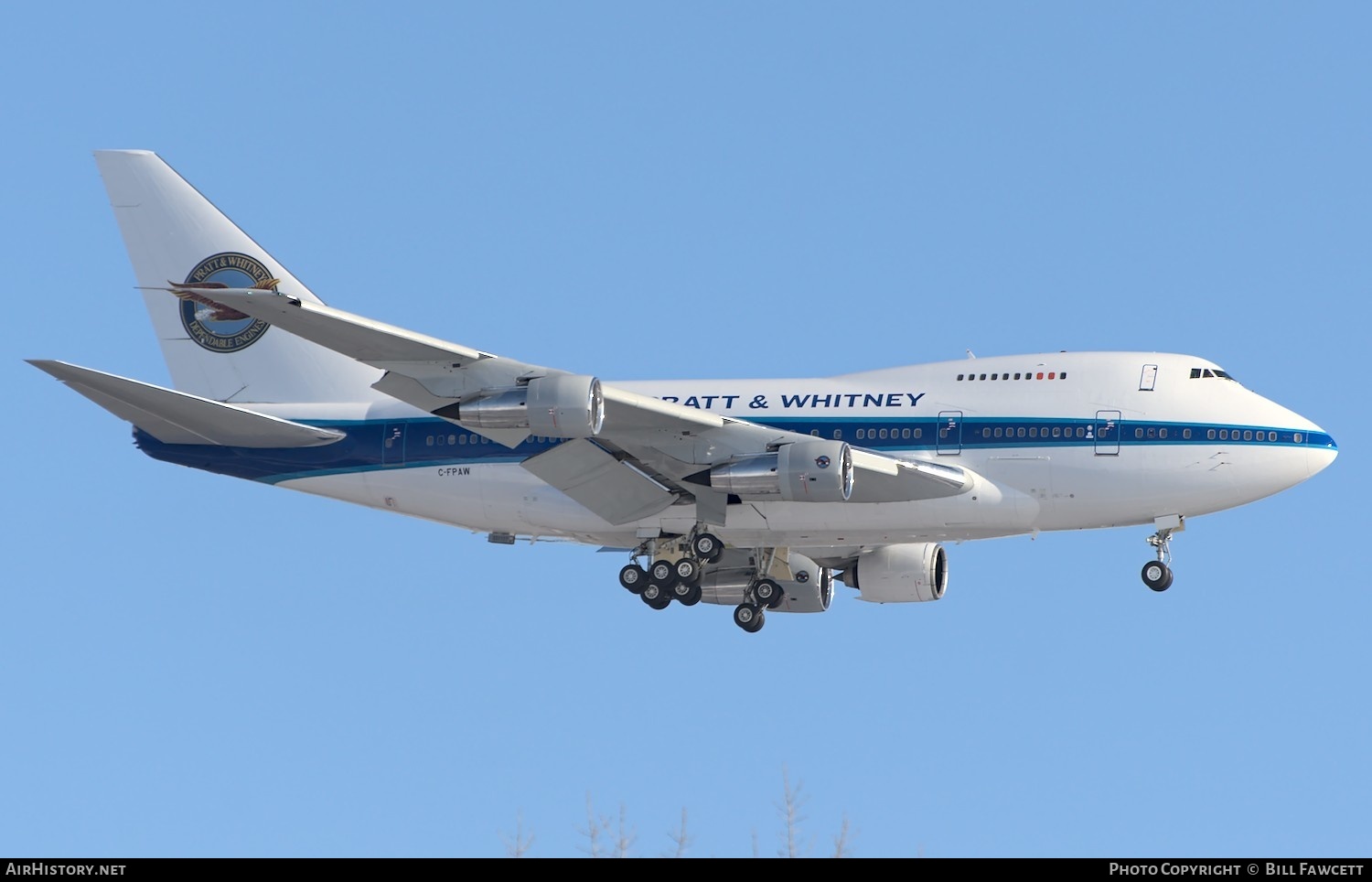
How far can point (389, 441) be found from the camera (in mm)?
50250

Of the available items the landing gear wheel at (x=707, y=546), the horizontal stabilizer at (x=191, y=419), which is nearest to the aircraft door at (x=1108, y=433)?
the landing gear wheel at (x=707, y=546)

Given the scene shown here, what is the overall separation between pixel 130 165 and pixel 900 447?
23396 mm

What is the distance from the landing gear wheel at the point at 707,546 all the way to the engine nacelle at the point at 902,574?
285 inches

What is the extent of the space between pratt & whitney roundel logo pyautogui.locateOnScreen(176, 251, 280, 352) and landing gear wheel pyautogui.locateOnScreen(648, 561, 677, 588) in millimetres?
12434

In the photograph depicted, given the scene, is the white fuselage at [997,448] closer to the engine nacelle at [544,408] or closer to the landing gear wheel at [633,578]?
the landing gear wheel at [633,578]

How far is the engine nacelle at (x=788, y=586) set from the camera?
54.4 metres

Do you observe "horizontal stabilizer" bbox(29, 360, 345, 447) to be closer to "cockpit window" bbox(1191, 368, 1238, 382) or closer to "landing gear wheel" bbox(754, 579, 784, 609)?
"landing gear wheel" bbox(754, 579, 784, 609)

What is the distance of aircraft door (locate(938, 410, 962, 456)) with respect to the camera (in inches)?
1871

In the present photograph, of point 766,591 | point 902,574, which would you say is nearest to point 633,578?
point 766,591

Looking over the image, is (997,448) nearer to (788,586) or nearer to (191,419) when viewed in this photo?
(788,586)
